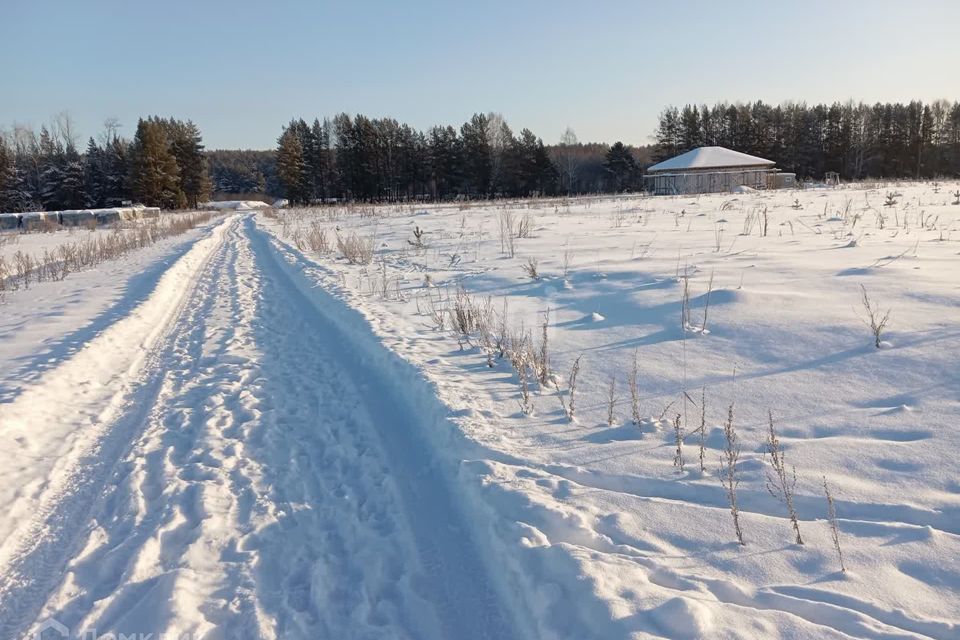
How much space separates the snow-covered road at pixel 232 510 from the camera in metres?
2.34

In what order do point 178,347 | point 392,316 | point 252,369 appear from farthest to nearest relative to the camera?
1. point 392,316
2. point 178,347
3. point 252,369

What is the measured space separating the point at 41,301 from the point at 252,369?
20.5ft

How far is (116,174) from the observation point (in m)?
66.7

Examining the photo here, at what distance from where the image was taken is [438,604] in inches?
94.7

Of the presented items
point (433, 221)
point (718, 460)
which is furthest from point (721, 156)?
point (718, 460)

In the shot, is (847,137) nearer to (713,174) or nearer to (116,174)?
(713,174)

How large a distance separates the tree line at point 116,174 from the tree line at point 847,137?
56809 mm

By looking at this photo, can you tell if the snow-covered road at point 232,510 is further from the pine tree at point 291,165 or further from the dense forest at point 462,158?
the pine tree at point 291,165

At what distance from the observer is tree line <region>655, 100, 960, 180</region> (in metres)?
58.0

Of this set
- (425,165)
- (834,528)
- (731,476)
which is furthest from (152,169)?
(834,528)

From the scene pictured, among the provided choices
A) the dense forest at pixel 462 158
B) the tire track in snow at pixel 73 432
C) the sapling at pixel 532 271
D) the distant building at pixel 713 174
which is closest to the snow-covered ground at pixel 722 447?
the sapling at pixel 532 271

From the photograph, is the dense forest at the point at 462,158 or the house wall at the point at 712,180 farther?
the dense forest at the point at 462,158

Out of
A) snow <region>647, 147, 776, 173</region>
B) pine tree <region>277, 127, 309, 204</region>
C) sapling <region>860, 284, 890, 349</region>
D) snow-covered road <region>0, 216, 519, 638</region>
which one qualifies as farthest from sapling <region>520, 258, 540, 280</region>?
pine tree <region>277, 127, 309, 204</region>

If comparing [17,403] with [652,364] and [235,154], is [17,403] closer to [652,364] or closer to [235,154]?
[652,364]
